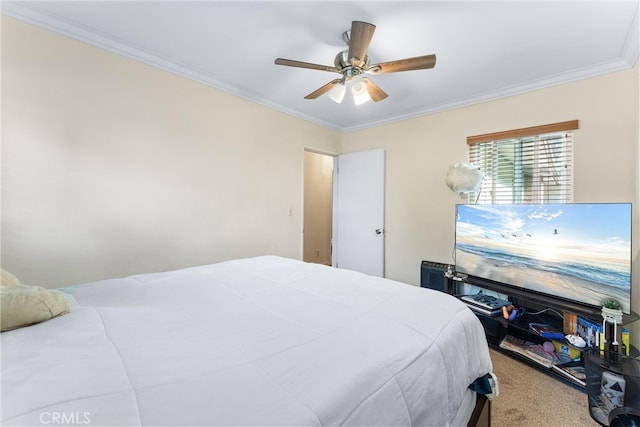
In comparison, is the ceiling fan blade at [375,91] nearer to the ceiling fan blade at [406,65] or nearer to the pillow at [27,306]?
the ceiling fan blade at [406,65]

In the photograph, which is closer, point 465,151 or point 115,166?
point 115,166

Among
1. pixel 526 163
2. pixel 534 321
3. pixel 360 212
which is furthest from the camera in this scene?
pixel 360 212

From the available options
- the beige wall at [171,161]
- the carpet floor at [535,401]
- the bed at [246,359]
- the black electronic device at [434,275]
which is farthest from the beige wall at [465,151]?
the bed at [246,359]

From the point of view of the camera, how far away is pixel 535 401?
178cm

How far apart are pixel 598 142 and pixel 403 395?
2.86 m

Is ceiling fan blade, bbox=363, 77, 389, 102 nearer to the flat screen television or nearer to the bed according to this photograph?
the flat screen television

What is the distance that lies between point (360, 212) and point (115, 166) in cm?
296

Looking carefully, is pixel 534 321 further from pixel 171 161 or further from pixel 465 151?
pixel 171 161

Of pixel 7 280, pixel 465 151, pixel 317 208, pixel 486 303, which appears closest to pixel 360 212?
pixel 317 208

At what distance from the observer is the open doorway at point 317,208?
498cm

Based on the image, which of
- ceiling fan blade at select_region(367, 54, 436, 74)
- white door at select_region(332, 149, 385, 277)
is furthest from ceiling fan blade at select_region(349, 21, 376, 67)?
white door at select_region(332, 149, 385, 277)

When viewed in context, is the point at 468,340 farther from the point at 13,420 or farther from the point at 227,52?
the point at 227,52

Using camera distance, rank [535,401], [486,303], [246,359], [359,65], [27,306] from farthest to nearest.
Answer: [486,303], [359,65], [535,401], [27,306], [246,359]

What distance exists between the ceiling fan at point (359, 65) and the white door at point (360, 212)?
164 cm
